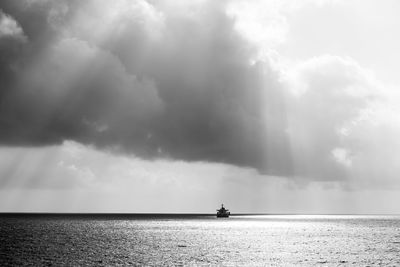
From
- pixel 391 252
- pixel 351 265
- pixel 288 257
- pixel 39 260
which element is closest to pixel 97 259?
pixel 39 260

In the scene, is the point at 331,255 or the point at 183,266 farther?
the point at 331,255

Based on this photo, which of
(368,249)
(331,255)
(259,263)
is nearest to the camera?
(259,263)

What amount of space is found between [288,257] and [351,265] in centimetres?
1574

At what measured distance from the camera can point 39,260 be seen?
8388cm

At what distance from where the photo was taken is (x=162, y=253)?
334 ft

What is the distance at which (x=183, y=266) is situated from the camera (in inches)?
3130

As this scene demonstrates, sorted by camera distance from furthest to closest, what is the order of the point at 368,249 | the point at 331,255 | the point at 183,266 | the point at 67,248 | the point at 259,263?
the point at 368,249 < the point at 67,248 < the point at 331,255 < the point at 259,263 < the point at 183,266

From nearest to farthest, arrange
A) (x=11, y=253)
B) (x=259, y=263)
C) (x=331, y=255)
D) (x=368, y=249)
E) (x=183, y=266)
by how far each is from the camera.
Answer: (x=183, y=266), (x=259, y=263), (x=11, y=253), (x=331, y=255), (x=368, y=249)

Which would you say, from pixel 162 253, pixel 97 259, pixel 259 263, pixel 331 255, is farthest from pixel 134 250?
pixel 331 255

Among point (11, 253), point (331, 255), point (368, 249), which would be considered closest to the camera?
point (11, 253)

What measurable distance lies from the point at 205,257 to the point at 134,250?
21658mm

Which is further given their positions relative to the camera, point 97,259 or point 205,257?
point 205,257

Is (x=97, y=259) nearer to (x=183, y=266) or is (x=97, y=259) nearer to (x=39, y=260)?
(x=39, y=260)

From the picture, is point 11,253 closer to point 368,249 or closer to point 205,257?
point 205,257
